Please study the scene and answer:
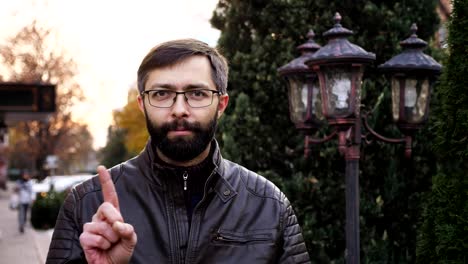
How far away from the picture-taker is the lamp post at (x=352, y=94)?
227 inches

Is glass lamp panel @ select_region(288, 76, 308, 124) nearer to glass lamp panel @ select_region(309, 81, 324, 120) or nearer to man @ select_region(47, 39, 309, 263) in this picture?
glass lamp panel @ select_region(309, 81, 324, 120)

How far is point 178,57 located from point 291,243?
76cm

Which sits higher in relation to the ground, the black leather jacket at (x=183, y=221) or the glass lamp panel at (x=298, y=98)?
the glass lamp panel at (x=298, y=98)

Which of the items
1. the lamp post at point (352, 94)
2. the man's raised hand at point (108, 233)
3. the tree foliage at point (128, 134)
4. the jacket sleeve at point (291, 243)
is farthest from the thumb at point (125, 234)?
the tree foliage at point (128, 134)

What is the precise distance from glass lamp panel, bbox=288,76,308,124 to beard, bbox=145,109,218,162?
4284mm

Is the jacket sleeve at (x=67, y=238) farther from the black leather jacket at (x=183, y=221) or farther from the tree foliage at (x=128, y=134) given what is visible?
the tree foliage at (x=128, y=134)

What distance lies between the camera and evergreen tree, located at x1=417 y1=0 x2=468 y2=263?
4.23 metres

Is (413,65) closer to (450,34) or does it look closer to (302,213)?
(450,34)

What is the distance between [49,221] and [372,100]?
15.0 meters

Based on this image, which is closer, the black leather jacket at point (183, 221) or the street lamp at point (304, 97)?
the black leather jacket at point (183, 221)

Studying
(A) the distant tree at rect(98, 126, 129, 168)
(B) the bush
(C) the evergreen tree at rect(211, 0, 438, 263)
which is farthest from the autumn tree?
(C) the evergreen tree at rect(211, 0, 438, 263)

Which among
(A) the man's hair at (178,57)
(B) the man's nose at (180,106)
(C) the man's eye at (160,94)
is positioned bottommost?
(B) the man's nose at (180,106)

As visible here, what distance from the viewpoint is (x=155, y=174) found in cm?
258

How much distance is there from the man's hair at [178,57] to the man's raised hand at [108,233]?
63 centimetres
